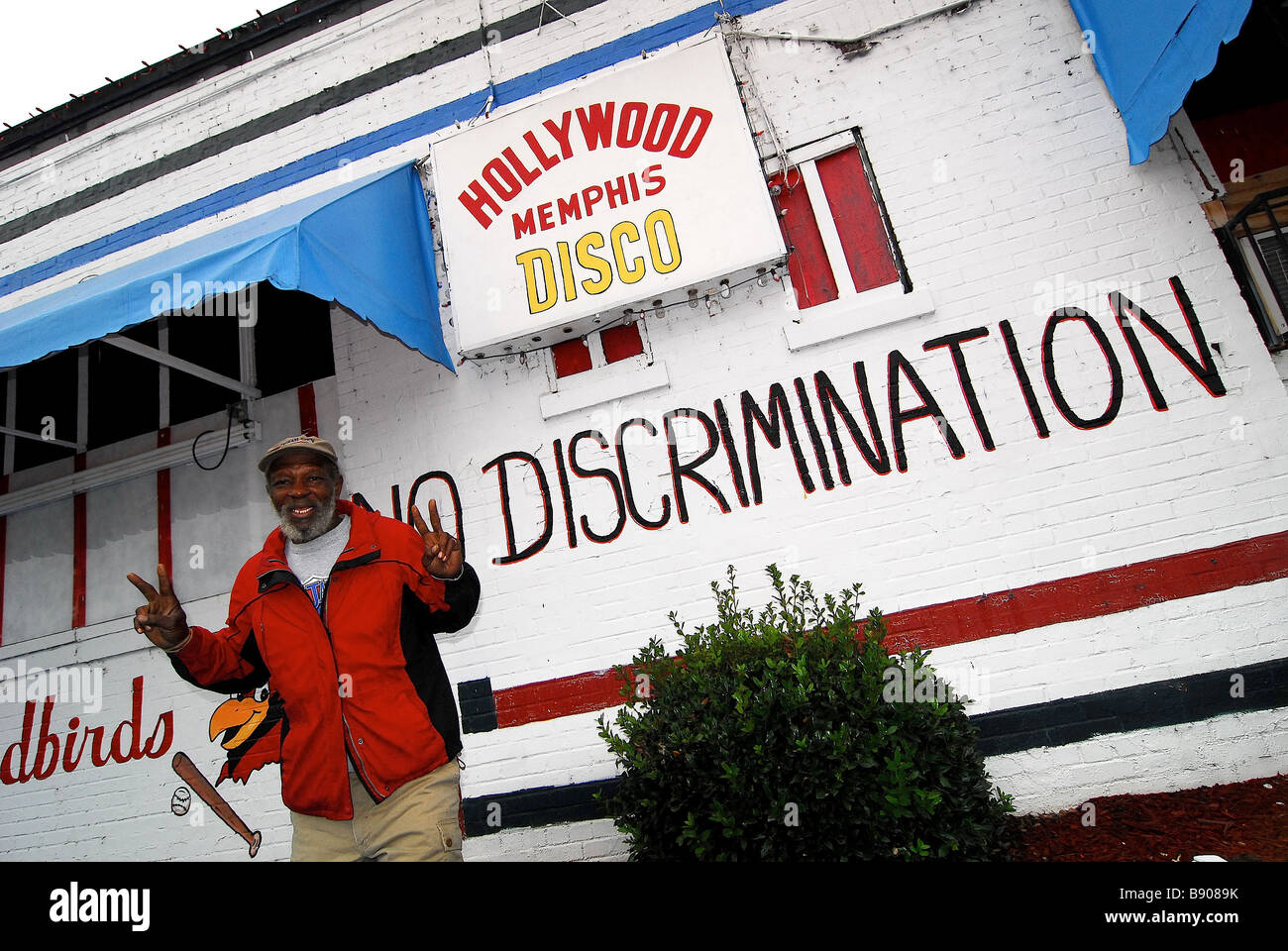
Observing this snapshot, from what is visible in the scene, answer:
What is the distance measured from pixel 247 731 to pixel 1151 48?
6.54 m

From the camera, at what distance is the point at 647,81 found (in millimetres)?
4625

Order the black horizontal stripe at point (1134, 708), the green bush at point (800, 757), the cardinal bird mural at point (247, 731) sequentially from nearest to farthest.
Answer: the green bush at point (800, 757), the black horizontal stripe at point (1134, 708), the cardinal bird mural at point (247, 731)

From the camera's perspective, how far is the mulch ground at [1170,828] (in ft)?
10.00

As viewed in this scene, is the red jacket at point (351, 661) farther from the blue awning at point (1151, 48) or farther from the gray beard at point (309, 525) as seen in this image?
the blue awning at point (1151, 48)

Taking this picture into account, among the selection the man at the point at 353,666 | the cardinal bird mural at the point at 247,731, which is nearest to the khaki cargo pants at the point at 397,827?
the man at the point at 353,666

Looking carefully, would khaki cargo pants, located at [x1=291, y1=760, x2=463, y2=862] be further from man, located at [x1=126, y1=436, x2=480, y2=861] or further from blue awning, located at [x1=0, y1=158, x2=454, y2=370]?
blue awning, located at [x1=0, y1=158, x2=454, y2=370]

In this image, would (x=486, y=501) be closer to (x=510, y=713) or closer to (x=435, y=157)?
(x=510, y=713)

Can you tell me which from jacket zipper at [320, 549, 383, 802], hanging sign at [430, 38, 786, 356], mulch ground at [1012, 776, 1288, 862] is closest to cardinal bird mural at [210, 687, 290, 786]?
jacket zipper at [320, 549, 383, 802]

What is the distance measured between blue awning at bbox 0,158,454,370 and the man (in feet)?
4.69

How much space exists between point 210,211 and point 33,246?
6.02 feet

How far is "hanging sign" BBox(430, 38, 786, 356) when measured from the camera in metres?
4.36

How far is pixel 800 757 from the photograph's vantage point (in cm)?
258

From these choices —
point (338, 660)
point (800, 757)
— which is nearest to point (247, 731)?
point (338, 660)
